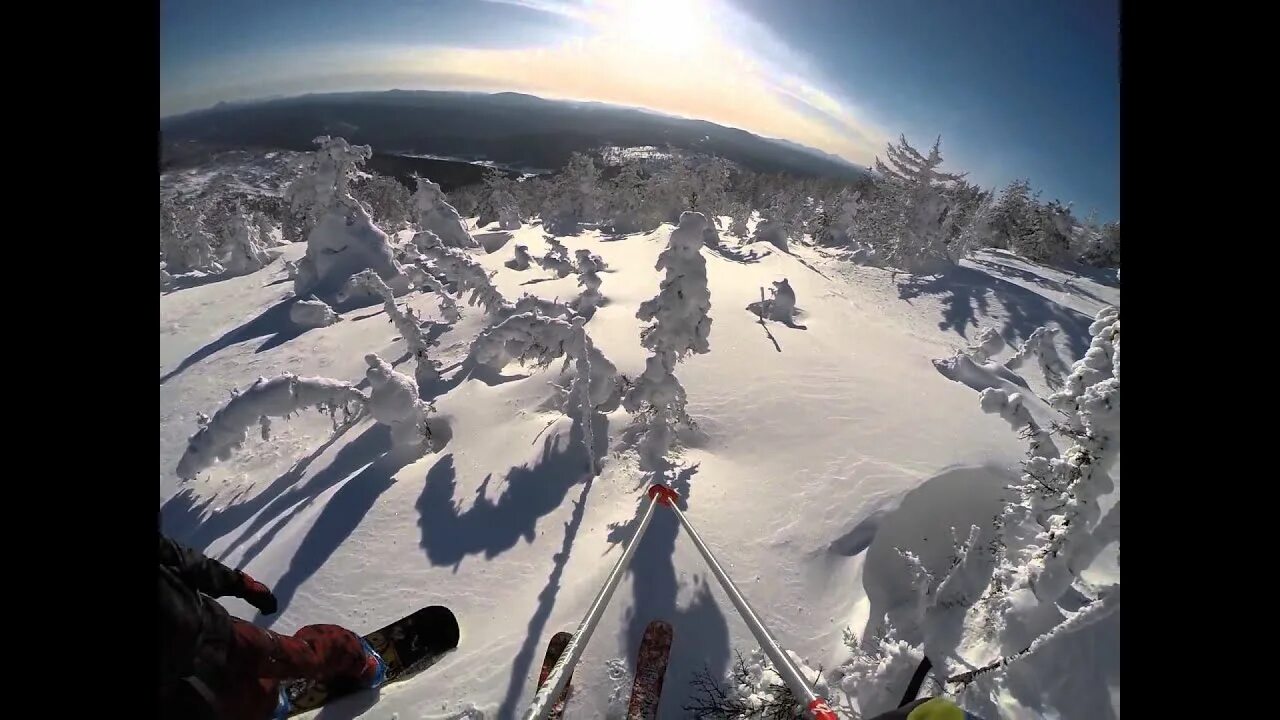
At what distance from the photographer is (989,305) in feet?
80.1

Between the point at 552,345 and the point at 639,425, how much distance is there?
8.64 ft

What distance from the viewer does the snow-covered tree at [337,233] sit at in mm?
25781

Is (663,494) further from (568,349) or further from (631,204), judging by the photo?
(631,204)

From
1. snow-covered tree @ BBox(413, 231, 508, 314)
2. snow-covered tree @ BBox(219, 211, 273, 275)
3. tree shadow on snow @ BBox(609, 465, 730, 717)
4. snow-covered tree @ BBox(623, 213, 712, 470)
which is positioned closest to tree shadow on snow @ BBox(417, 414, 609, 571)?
snow-covered tree @ BBox(623, 213, 712, 470)

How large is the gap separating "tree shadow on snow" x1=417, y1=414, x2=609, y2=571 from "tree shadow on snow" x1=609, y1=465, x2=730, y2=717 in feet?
5.89

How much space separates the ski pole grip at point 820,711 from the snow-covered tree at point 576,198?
47.3 m

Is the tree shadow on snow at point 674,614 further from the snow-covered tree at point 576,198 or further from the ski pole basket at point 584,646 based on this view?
the snow-covered tree at point 576,198

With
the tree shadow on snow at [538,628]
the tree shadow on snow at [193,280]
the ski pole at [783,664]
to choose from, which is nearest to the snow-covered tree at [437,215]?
the tree shadow on snow at [193,280]

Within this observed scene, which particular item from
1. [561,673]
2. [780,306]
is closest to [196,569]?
[561,673]

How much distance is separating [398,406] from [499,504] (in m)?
3.21

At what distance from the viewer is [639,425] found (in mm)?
10969
